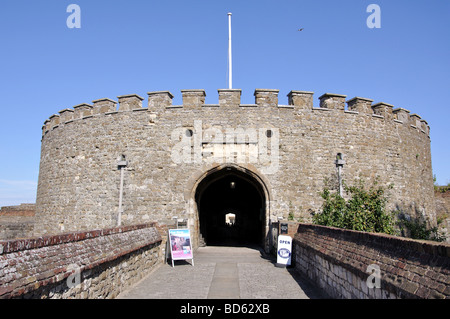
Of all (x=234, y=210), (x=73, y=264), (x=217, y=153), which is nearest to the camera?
(x=73, y=264)

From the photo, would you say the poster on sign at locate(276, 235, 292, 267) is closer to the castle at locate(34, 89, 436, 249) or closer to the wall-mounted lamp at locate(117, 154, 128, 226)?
the castle at locate(34, 89, 436, 249)

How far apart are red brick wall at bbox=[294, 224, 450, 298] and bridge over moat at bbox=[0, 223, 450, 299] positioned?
12 millimetres

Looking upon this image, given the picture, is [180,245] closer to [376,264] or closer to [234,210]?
[376,264]

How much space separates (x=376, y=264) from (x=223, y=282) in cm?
424

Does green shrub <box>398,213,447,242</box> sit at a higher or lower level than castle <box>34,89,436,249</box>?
lower

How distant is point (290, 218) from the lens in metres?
12.3

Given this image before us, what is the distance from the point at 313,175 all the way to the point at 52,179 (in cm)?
1173

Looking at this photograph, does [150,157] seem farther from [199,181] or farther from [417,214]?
[417,214]

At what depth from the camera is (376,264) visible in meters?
4.54

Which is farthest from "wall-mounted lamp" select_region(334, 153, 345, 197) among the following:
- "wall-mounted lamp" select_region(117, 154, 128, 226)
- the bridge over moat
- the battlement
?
"wall-mounted lamp" select_region(117, 154, 128, 226)

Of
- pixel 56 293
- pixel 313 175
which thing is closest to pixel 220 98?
pixel 313 175

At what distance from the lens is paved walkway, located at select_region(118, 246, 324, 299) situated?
6.64 m

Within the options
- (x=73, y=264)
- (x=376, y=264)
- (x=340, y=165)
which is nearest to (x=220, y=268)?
(x=73, y=264)
